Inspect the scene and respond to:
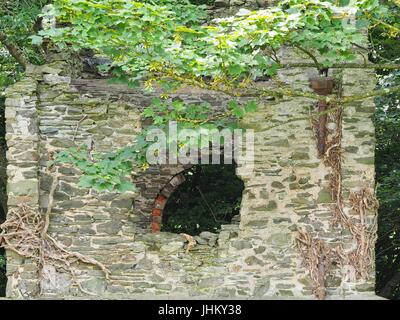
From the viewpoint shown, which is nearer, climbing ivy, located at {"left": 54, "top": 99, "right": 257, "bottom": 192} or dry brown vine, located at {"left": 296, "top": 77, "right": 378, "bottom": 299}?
climbing ivy, located at {"left": 54, "top": 99, "right": 257, "bottom": 192}

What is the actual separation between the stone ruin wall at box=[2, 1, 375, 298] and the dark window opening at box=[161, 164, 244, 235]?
3330 millimetres

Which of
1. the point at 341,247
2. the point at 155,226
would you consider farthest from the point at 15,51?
the point at 341,247

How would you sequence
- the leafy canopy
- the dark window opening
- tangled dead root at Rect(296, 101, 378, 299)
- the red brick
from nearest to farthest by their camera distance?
the leafy canopy, tangled dead root at Rect(296, 101, 378, 299), the red brick, the dark window opening

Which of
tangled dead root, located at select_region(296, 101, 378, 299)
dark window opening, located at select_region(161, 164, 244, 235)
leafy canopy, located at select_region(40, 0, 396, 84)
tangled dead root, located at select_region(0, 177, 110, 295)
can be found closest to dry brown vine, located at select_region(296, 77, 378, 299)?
tangled dead root, located at select_region(296, 101, 378, 299)

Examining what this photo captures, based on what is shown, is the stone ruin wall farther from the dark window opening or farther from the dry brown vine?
the dark window opening

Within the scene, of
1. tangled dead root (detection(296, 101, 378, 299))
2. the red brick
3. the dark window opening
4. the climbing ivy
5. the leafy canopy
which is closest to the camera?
the leafy canopy

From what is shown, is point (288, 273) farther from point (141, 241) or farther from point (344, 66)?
point (344, 66)

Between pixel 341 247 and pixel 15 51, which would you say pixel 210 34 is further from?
pixel 15 51

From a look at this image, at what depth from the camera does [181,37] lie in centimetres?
705

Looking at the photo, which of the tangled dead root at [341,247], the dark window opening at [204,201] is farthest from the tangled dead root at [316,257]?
the dark window opening at [204,201]

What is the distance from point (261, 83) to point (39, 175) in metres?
3.20

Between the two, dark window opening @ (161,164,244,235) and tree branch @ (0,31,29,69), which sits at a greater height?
tree branch @ (0,31,29,69)

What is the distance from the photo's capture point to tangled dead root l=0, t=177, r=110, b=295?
Result: 8.49 metres

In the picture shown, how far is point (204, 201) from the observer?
12.2 meters
